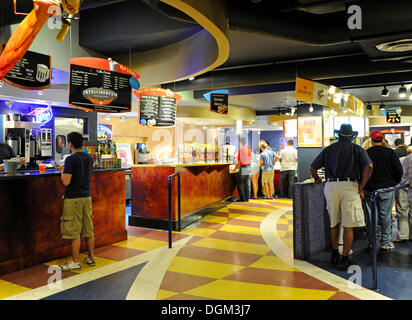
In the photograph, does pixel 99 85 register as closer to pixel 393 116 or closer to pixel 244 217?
pixel 244 217

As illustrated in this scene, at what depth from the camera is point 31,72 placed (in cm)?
507

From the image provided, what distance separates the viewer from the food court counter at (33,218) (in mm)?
3818

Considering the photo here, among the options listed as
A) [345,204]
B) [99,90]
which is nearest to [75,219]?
[99,90]

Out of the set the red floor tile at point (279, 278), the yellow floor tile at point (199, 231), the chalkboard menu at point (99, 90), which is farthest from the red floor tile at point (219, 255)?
the chalkboard menu at point (99, 90)

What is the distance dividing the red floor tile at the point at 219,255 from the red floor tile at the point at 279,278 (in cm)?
34

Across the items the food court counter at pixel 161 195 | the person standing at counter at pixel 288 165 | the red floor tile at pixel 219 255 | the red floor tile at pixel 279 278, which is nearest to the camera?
the red floor tile at pixel 279 278

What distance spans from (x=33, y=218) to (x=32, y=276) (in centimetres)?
72

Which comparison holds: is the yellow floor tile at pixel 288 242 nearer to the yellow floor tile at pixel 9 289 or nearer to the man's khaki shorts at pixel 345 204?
the man's khaki shorts at pixel 345 204

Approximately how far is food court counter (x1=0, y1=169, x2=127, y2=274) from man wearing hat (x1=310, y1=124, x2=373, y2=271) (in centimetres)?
331

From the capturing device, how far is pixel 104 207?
507 cm

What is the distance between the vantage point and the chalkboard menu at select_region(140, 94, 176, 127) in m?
7.79

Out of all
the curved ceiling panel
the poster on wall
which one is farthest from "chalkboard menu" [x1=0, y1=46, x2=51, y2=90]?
the poster on wall

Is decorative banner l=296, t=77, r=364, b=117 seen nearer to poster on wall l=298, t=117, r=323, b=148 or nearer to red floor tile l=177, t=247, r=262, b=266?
poster on wall l=298, t=117, r=323, b=148
